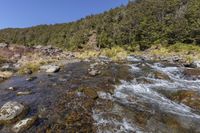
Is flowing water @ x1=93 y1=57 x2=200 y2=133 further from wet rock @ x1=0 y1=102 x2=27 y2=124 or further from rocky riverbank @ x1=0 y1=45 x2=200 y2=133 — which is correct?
wet rock @ x1=0 y1=102 x2=27 y2=124

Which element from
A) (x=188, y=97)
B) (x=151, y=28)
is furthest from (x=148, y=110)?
(x=151, y=28)

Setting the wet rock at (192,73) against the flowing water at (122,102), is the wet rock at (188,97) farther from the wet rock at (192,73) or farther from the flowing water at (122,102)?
the wet rock at (192,73)

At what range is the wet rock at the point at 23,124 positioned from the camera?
11.4m

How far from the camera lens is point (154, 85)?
62.2 ft

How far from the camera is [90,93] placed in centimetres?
1625

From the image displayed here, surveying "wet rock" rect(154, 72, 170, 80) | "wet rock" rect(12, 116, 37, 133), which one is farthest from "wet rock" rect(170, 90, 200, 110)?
"wet rock" rect(12, 116, 37, 133)

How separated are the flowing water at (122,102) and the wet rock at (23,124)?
11.5 inches

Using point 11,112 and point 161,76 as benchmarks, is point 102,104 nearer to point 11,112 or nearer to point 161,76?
point 11,112

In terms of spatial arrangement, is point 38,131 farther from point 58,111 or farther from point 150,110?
point 150,110

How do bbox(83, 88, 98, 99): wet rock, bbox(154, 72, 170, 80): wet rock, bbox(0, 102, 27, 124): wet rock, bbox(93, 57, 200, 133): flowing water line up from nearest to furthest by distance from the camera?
bbox(93, 57, 200, 133): flowing water → bbox(0, 102, 27, 124): wet rock → bbox(83, 88, 98, 99): wet rock → bbox(154, 72, 170, 80): wet rock

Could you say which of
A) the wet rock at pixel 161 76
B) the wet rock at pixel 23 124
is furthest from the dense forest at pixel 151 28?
the wet rock at pixel 23 124

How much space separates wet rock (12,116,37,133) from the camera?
1138 centimetres

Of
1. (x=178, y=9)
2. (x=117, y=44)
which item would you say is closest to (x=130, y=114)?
(x=117, y=44)

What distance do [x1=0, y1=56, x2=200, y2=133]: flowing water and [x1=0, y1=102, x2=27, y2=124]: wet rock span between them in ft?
2.00
